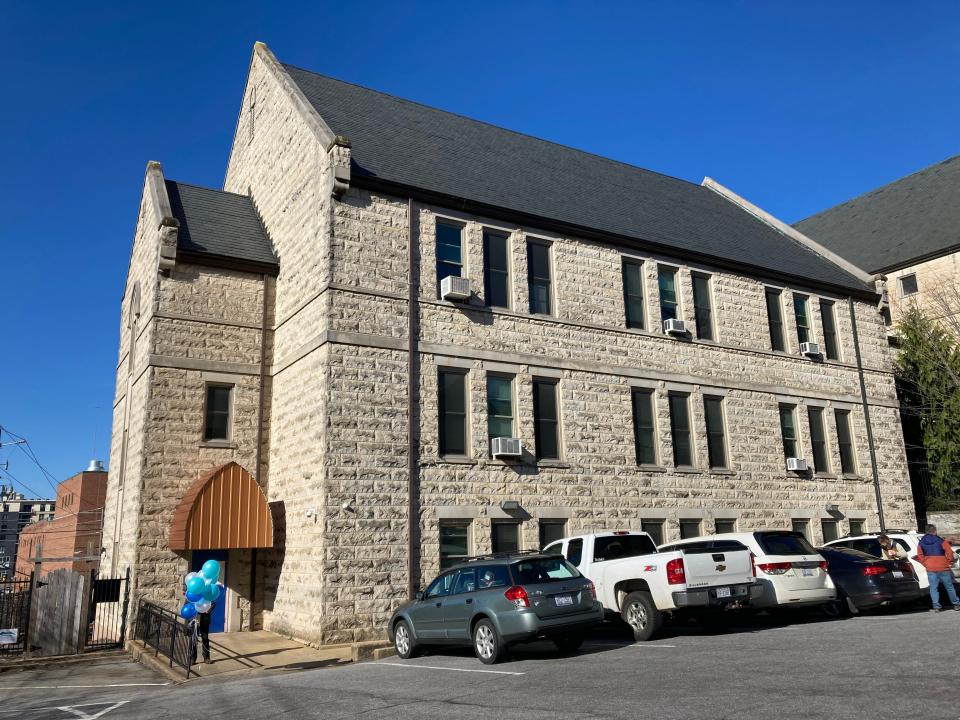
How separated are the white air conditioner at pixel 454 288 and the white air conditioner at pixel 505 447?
11.2ft

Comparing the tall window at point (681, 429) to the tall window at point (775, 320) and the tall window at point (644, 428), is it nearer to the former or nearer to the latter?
the tall window at point (644, 428)

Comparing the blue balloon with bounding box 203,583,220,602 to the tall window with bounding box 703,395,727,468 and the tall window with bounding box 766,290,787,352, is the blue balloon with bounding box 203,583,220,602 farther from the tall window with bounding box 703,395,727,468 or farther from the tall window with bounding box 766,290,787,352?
the tall window with bounding box 766,290,787,352

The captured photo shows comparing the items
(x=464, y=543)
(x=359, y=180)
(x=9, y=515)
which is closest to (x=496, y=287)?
(x=359, y=180)

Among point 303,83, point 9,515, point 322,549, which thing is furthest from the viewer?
point 9,515

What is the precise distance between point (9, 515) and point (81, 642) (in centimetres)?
16584

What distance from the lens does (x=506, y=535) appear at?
59.4 ft

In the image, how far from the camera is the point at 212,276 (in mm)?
20250

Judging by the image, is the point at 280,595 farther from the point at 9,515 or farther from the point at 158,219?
the point at 9,515

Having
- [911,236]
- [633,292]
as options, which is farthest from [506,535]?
[911,236]

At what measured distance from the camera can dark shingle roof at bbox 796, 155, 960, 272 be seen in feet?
108

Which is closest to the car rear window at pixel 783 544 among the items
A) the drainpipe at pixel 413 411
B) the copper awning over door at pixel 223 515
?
the drainpipe at pixel 413 411

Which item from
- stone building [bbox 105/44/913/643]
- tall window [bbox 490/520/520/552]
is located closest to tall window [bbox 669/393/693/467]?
stone building [bbox 105/44/913/643]

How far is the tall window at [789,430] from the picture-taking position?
2356cm

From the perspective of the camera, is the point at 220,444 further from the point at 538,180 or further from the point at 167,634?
the point at 538,180
